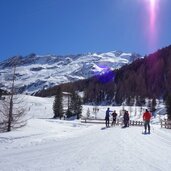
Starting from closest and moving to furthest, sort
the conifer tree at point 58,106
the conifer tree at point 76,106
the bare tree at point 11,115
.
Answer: the bare tree at point 11,115 < the conifer tree at point 76,106 < the conifer tree at point 58,106

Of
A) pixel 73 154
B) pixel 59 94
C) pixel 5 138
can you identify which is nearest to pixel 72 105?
pixel 59 94

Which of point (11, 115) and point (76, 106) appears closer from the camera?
point (11, 115)

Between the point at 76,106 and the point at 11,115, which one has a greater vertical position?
the point at 76,106

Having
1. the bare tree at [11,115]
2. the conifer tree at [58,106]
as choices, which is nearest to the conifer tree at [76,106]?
the conifer tree at [58,106]

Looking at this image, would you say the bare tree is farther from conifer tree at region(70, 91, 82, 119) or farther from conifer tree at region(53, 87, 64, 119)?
conifer tree at region(53, 87, 64, 119)

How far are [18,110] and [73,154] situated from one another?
968 inches

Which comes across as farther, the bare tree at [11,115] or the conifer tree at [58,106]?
the conifer tree at [58,106]

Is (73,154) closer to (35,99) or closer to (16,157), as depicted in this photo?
(16,157)

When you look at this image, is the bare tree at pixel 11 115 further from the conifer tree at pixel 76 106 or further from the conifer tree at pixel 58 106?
the conifer tree at pixel 58 106

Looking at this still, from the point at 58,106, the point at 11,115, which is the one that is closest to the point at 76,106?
the point at 58,106

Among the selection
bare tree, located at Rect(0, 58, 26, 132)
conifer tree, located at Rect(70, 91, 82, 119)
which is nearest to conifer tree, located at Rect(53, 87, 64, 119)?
conifer tree, located at Rect(70, 91, 82, 119)

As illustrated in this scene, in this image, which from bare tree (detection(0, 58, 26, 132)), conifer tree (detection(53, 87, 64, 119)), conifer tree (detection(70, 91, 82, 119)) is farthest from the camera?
conifer tree (detection(53, 87, 64, 119))

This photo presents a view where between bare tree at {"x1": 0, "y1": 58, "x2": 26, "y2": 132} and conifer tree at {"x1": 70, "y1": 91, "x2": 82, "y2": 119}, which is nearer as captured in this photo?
bare tree at {"x1": 0, "y1": 58, "x2": 26, "y2": 132}

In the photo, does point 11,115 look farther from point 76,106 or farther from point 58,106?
point 58,106
